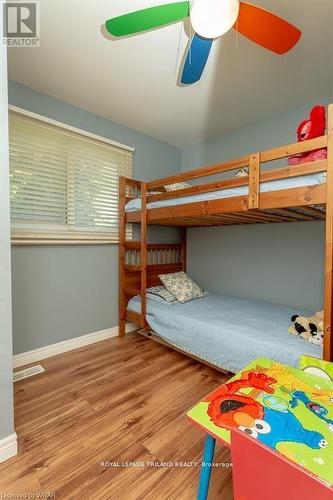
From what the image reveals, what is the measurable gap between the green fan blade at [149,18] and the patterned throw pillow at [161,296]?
210 centimetres

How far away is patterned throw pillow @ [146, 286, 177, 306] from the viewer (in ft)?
8.20

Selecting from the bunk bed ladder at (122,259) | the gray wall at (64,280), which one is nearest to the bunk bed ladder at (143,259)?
the bunk bed ladder at (122,259)

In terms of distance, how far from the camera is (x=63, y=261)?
2307 millimetres

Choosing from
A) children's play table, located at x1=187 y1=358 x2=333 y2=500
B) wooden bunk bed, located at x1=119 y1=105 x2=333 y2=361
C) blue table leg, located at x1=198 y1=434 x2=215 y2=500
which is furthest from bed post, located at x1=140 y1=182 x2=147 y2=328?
blue table leg, located at x1=198 y1=434 x2=215 y2=500

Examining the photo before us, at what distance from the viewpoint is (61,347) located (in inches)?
90.4

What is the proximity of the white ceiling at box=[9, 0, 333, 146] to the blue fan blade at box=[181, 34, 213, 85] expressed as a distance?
0.83ft

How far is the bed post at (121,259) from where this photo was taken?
8.77 ft

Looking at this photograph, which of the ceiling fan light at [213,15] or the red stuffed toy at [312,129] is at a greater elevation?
the ceiling fan light at [213,15]

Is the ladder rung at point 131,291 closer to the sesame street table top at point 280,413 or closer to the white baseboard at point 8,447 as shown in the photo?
the white baseboard at point 8,447

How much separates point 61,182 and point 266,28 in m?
1.92

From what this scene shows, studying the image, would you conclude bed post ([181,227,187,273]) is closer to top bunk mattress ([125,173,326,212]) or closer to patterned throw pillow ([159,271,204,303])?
patterned throw pillow ([159,271,204,303])

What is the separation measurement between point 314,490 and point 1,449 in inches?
56.1

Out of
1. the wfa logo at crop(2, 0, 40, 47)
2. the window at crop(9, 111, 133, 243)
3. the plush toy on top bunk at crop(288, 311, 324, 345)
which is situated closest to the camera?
the wfa logo at crop(2, 0, 40, 47)

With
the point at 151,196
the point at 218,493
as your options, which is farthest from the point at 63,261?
A: the point at 218,493
